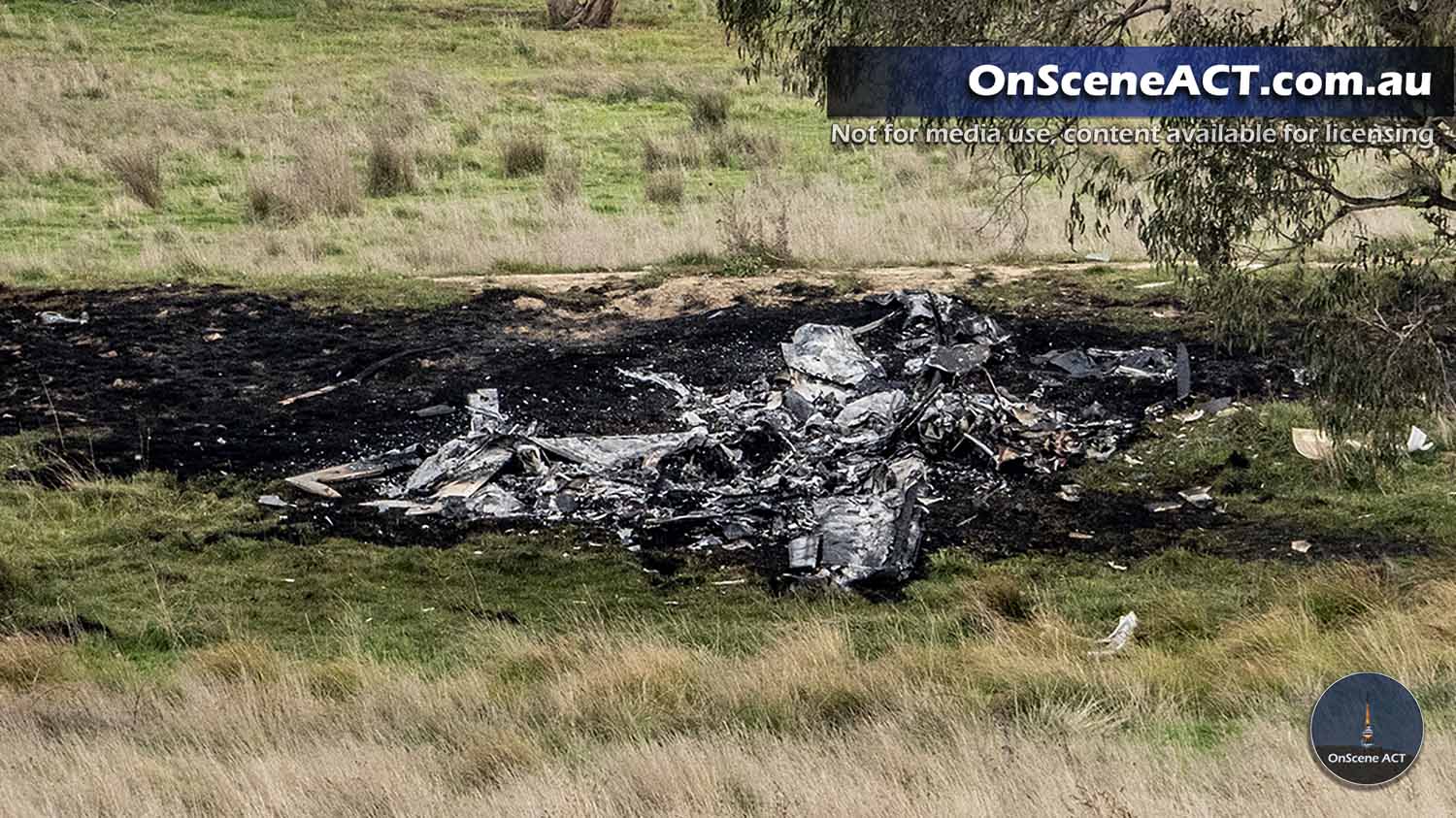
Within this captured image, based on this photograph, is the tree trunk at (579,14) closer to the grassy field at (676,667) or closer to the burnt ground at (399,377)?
the burnt ground at (399,377)

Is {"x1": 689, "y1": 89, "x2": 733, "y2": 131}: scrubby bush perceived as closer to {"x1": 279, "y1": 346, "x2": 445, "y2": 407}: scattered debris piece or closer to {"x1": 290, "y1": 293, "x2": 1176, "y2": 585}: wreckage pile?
{"x1": 279, "y1": 346, "x2": 445, "y2": 407}: scattered debris piece

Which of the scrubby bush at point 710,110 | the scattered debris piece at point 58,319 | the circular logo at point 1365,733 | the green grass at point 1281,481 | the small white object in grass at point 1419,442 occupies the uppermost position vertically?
the scrubby bush at point 710,110

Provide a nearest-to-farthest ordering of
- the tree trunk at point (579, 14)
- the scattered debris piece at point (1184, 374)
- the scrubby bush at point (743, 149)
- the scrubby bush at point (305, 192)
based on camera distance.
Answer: the scattered debris piece at point (1184, 374)
the scrubby bush at point (305, 192)
the scrubby bush at point (743, 149)
the tree trunk at point (579, 14)

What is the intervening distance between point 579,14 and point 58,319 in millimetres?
21742

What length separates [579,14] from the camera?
33.3 m

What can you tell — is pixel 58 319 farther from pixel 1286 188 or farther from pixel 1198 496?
pixel 1286 188

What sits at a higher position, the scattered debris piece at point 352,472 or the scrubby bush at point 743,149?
the scrubby bush at point 743,149

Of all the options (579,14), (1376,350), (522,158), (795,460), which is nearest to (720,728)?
(795,460)

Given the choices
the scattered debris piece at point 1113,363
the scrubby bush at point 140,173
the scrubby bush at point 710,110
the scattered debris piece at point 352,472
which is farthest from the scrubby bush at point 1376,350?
the scrubby bush at point 710,110

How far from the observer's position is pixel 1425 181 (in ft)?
29.9

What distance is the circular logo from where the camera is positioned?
185 inches

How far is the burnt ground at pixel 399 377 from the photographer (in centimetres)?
940

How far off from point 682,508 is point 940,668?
275 cm
